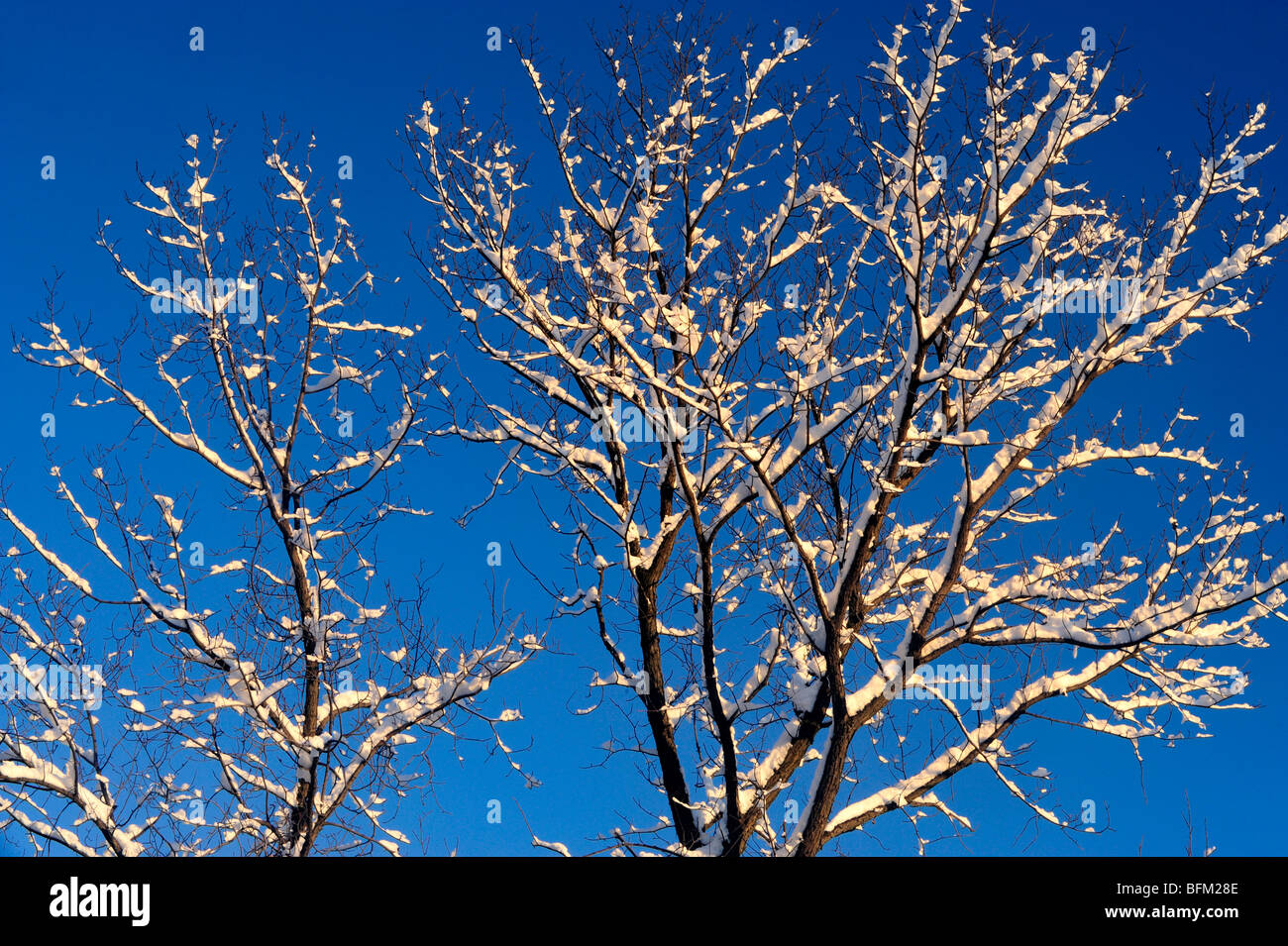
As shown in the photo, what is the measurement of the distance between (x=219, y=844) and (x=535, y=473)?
4.62 meters

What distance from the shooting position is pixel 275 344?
32.0 feet

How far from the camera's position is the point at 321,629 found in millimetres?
9172

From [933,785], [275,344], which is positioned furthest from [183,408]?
[933,785]

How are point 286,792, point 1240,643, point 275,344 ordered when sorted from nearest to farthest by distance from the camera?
point 1240,643 < point 286,792 < point 275,344

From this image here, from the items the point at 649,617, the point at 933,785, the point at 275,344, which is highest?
the point at 275,344

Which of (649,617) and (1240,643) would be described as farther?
(649,617)

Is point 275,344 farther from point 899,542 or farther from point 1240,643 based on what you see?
point 1240,643
